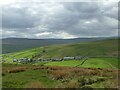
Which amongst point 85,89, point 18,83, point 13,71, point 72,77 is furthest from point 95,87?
point 13,71

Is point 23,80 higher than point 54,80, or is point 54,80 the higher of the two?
point 23,80

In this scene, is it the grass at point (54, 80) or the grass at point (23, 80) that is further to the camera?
the grass at point (23, 80)

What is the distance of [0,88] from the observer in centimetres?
2184

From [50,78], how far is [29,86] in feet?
19.0

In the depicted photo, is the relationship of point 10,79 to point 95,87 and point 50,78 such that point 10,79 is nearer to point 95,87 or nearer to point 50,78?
point 50,78

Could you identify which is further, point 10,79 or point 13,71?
point 13,71

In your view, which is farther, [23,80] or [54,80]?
[54,80]

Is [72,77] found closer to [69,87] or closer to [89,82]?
[89,82]

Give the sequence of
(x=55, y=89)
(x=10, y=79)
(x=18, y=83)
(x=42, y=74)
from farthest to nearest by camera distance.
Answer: (x=42, y=74) → (x=10, y=79) → (x=18, y=83) → (x=55, y=89)

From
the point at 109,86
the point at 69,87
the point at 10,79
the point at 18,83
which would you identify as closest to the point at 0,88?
the point at 18,83

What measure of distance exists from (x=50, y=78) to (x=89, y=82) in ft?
15.1

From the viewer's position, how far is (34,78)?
26734 mm

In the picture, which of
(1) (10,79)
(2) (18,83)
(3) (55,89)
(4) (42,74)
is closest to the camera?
(3) (55,89)

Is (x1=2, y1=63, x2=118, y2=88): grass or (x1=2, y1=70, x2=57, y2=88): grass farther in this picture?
(x1=2, y1=70, x2=57, y2=88): grass
